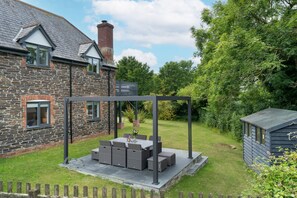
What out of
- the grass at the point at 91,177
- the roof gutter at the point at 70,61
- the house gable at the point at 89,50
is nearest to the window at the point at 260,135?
the grass at the point at 91,177

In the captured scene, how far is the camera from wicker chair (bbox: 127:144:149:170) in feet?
29.2

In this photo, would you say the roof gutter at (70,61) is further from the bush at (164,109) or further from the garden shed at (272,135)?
the bush at (164,109)

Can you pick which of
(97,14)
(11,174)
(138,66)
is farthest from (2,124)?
(138,66)

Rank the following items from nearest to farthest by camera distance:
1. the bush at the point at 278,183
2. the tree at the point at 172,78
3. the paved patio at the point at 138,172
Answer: the bush at the point at 278,183 < the paved patio at the point at 138,172 < the tree at the point at 172,78

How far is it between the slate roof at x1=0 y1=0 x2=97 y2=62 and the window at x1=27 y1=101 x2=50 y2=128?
3005 millimetres

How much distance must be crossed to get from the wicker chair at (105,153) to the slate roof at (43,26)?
22.7 feet

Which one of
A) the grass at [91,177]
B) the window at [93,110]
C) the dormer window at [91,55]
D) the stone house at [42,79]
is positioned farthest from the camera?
the window at [93,110]

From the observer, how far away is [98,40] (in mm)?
19391

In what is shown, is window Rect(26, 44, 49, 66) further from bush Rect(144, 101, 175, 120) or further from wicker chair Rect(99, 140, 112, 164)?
bush Rect(144, 101, 175, 120)

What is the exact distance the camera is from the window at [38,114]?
40.5 ft

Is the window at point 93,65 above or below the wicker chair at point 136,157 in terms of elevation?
above

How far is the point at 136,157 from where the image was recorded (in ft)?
29.4

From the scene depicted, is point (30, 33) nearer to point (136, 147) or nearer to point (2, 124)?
point (2, 124)

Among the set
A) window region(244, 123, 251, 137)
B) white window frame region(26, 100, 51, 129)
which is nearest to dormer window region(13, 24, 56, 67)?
white window frame region(26, 100, 51, 129)
